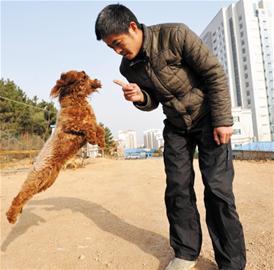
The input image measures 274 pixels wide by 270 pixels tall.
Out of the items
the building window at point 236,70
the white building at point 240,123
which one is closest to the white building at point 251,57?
the building window at point 236,70

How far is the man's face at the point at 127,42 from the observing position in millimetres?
2232

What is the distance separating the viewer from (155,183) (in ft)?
22.6

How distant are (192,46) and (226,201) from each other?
1225 mm

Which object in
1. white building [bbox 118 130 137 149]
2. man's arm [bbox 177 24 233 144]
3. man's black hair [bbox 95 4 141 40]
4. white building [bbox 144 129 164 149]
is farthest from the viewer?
white building [bbox 144 129 164 149]

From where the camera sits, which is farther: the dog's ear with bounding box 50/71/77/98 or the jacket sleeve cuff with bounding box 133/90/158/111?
the jacket sleeve cuff with bounding box 133/90/158/111

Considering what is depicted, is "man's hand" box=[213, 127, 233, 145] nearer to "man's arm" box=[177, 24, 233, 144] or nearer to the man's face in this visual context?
"man's arm" box=[177, 24, 233, 144]

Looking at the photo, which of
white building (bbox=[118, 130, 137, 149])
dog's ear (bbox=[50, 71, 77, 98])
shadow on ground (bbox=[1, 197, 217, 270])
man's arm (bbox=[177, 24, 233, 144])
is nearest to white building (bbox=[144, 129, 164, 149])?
white building (bbox=[118, 130, 137, 149])

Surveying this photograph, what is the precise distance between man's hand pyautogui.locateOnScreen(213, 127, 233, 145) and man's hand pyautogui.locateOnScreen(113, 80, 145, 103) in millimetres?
670

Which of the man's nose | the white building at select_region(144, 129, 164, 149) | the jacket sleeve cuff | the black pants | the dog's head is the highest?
the white building at select_region(144, 129, 164, 149)

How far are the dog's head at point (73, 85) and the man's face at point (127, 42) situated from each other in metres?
0.40

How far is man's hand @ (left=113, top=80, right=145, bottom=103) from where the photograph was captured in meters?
2.41

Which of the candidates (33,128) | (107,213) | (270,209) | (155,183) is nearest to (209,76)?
(270,209)

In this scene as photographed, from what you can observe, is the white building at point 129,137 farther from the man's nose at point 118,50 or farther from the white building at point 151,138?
the man's nose at point 118,50

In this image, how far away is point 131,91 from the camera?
244cm
